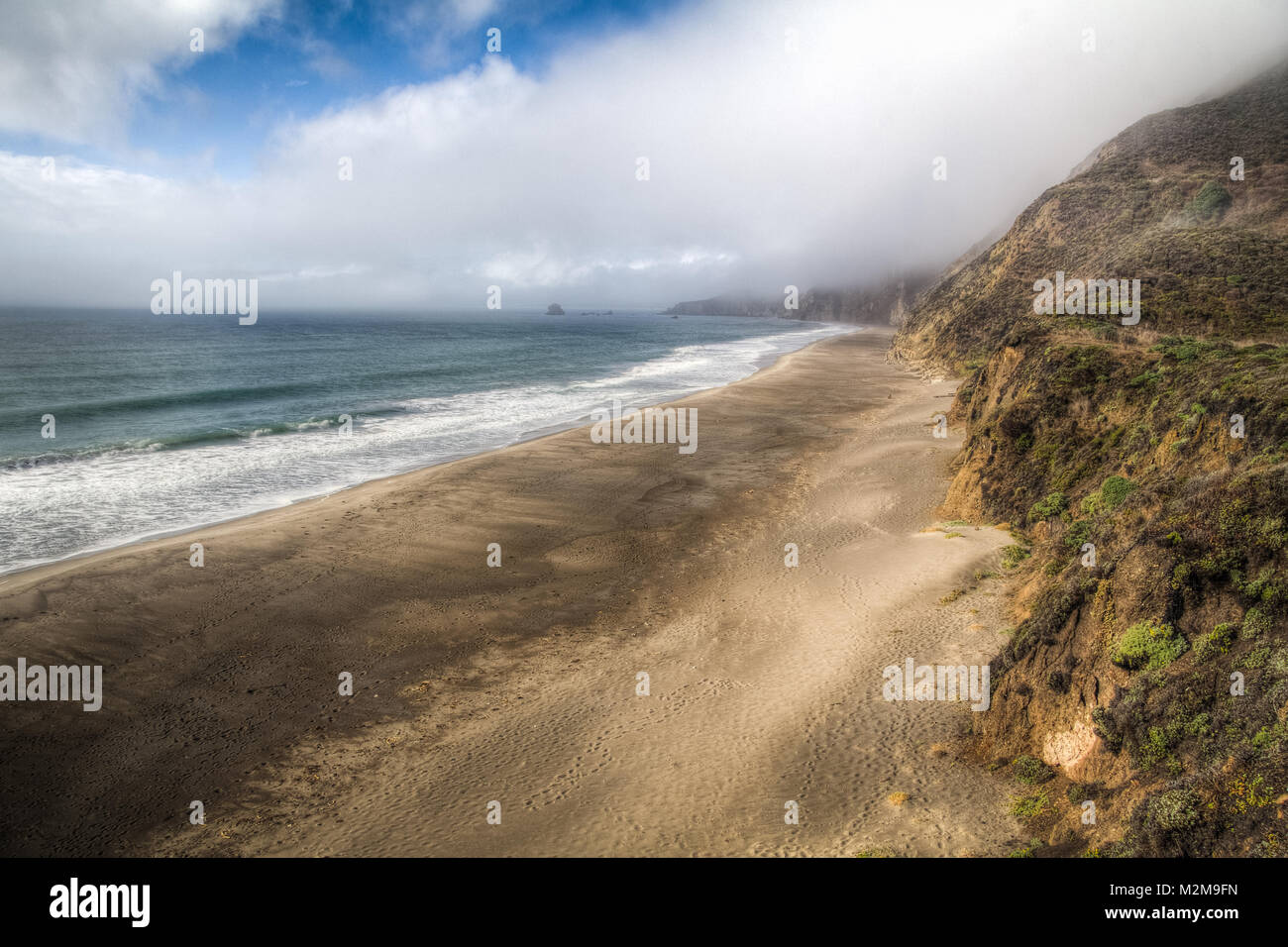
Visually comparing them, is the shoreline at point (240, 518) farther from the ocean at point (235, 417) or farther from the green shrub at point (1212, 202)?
the green shrub at point (1212, 202)

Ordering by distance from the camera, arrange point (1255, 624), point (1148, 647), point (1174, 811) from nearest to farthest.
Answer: point (1174, 811), point (1255, 624), point (1148, 647)

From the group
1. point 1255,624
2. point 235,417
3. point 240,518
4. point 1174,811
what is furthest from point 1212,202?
point 235,417

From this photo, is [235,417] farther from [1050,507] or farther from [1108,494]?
[1108,494]

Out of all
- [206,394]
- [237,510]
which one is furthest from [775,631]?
[206,394]

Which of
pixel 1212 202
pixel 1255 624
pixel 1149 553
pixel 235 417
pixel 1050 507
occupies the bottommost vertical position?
pixel 1255 624

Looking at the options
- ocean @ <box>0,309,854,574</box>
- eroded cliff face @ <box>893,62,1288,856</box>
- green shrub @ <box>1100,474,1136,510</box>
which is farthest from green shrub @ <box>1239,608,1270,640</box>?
ocean @ <box>0,309,854,574</box>
